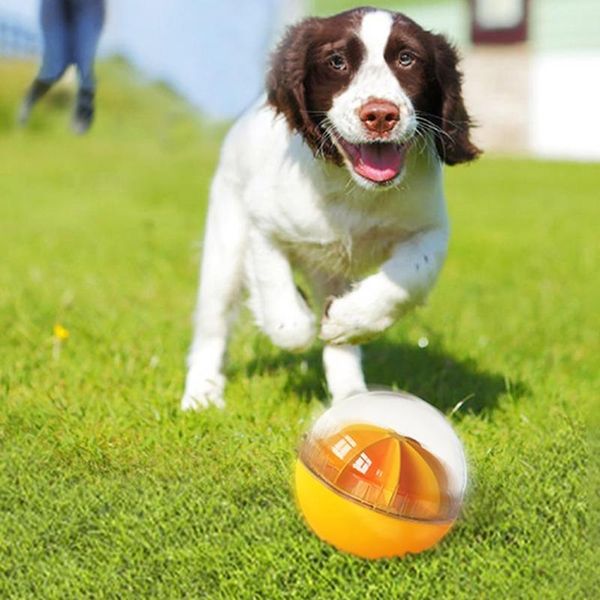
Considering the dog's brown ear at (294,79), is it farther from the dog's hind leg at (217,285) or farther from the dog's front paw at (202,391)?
the dog's front paw at (202,391)

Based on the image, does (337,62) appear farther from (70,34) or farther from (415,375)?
(415,375)

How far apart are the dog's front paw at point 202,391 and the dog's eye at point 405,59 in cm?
142

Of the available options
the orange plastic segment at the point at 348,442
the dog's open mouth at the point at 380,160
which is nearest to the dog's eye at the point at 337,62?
the dog's open mouth at the point at 380,160

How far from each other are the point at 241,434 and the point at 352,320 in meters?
0.51

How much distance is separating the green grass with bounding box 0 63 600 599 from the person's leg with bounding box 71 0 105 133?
1.13m

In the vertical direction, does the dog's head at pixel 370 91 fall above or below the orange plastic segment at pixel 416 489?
above

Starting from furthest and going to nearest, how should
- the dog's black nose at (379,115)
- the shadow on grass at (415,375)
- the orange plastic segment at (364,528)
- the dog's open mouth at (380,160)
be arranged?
1. the shadow on grass at (415,375)
2. the dog's open mouth at (380,160)
3. the dog's black nose at (379,115)
4. the orange plastic segment at (364,528)

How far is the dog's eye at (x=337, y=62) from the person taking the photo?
11.5 ft

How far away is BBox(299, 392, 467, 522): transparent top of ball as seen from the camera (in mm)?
2910

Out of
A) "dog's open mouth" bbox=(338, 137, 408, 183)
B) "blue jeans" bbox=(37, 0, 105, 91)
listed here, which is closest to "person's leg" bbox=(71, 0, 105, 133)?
"blue jeans" bbox=(37, 0, 105, 91)

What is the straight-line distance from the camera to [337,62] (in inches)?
139

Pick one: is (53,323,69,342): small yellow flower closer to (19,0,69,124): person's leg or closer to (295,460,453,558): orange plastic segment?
(19,0,69,124): person's leg

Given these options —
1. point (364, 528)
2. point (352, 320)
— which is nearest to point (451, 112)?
point (352, 320)

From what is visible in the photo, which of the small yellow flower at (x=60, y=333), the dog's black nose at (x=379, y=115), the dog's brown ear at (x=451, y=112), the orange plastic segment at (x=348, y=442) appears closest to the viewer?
the orange plastic segment at (x=348, y=442)
